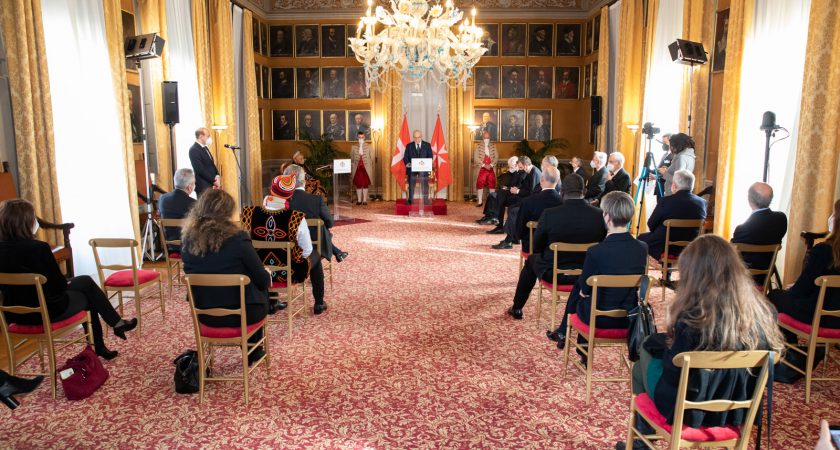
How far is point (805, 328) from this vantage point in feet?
15.1

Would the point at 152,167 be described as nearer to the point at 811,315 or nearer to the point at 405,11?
the point at 405,11

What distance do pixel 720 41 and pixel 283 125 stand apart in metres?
12.4

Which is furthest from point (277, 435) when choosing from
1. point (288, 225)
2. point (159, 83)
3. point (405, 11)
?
point (159, 83)

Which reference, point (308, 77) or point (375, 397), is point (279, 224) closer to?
point (375, 397)

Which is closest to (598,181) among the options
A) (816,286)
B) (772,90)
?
(772,90)

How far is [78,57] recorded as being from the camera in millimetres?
8172

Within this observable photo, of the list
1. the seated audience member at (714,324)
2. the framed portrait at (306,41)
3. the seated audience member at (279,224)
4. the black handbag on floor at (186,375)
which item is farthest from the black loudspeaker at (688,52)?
the framed portrait at (306,41)

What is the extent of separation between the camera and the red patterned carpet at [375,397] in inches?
162

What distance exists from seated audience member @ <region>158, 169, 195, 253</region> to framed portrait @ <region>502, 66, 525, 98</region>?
12.3m

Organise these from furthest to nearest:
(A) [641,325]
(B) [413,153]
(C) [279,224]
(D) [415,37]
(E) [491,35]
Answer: (E) [491,35]
(B) [413,153]
(D) [415,37]
(C) [279,224]
(A) [641,325]

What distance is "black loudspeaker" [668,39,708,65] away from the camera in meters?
9.25

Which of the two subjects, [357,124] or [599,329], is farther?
[357,124]

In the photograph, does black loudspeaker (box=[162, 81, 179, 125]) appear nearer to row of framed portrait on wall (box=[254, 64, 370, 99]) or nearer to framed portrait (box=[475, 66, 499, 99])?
row of framed portrait on wall (box=[254, 64, 370, 99])

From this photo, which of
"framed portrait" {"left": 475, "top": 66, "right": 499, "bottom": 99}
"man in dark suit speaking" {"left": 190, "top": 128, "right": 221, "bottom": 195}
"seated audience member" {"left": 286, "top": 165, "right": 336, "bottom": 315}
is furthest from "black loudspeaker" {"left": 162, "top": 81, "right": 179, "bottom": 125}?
"framed portrait" {"left": 475, "top": 66, "right": 499, "bottom": 99}
